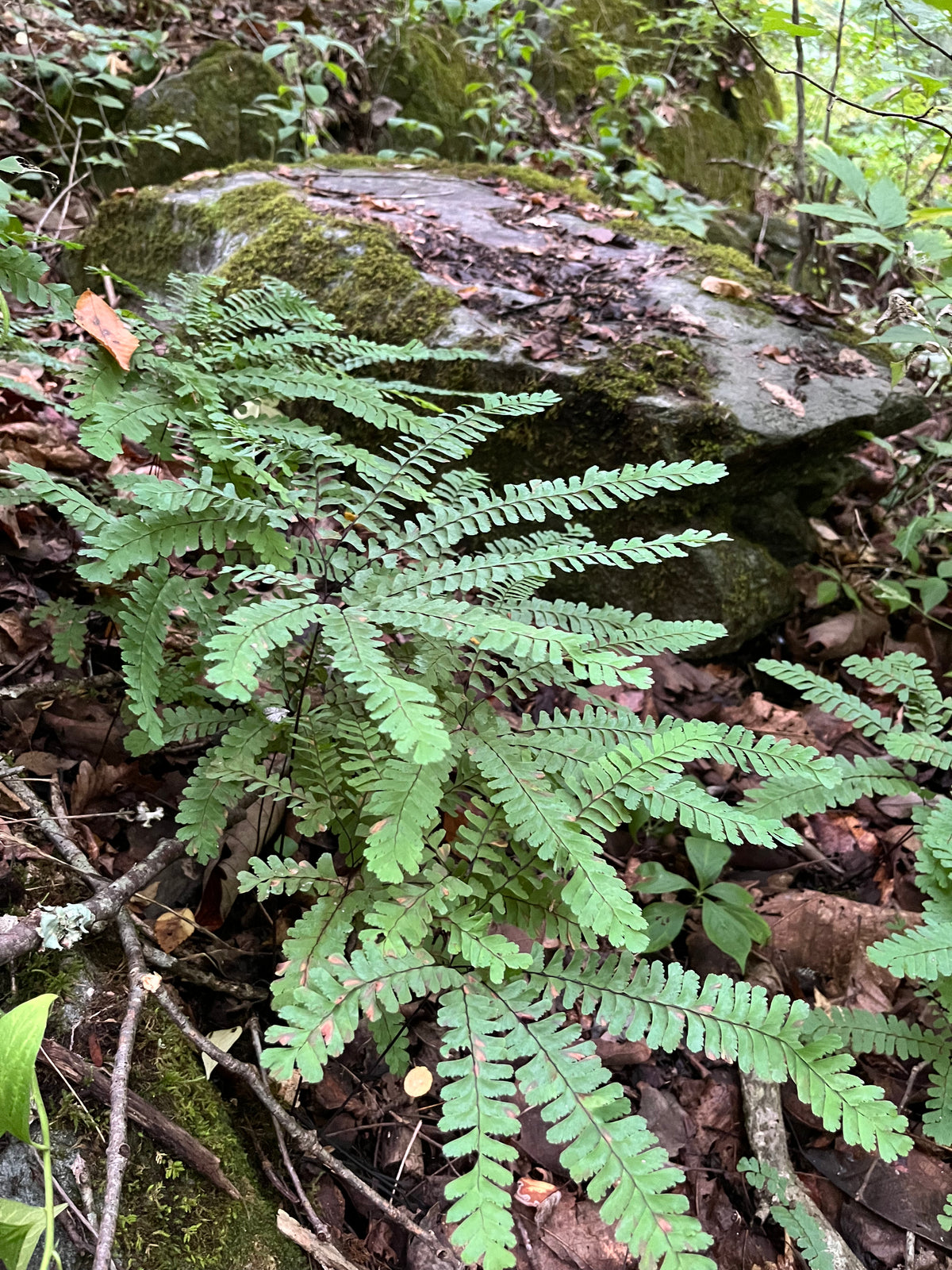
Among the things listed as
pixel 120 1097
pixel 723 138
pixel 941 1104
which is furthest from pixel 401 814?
pixel 723 138

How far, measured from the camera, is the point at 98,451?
1.62 m

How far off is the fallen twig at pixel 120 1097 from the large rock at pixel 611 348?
210 centimetres

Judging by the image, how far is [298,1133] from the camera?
5.21 ft

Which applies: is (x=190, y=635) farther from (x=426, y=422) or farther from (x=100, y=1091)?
(x=100, y=1091)

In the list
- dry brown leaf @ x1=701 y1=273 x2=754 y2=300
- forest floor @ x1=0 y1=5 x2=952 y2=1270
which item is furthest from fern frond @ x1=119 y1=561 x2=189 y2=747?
dry brown leaf @ x1=701 y1=273 x2=754 y2=300

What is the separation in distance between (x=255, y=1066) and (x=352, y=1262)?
0.42 meters

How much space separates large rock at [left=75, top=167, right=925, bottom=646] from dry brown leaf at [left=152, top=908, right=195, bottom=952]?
6.32 feet

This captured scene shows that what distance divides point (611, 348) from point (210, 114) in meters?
4.01

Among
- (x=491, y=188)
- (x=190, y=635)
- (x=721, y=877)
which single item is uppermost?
(x=491, y=188)

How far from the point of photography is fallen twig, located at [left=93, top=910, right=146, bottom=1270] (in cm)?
119

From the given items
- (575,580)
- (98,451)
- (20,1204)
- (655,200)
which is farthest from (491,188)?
(20,1204)

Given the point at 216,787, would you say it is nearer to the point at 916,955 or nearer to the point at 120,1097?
the point at 120,1097

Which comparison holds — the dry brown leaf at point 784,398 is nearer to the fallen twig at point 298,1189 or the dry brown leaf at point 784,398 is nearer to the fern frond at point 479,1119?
the fern frond at point 479,1119

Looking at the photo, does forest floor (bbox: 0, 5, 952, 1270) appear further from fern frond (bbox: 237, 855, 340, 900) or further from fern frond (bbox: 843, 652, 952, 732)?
fern frond (bbox: 843, 652, 952, 732)
